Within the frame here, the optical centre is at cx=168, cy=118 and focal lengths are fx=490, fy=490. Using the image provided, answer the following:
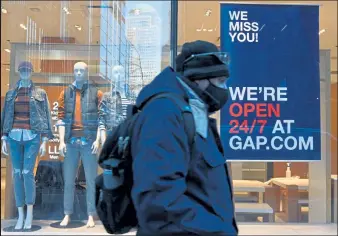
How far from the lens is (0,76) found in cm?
523

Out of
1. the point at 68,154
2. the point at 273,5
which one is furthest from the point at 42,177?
the point at 273,5

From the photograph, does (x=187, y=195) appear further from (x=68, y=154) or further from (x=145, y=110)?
(x=68, y=154)

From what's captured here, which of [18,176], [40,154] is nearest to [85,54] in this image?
[40,154]

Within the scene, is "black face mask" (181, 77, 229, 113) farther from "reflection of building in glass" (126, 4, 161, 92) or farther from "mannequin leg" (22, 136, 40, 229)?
"mannequin leg" (22, 136, 40, 229)

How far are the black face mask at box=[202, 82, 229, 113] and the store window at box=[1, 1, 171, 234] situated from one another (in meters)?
3.35

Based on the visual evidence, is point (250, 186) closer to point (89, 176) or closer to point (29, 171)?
point (89, 176)

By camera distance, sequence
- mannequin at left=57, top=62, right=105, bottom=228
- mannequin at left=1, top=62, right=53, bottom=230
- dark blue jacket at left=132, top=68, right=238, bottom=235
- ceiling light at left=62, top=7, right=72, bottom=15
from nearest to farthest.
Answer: dark blue jacket at left=132, top=68, right=238, bottom=235, mannequin at left=1, top=62, right=53, bottom=230, mannequin at left=57, top=62, right=105, bottom=228, ceiling light at left=62, top=7, right=72, bottom=15

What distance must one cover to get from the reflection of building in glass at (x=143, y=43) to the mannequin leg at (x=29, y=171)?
1136mm

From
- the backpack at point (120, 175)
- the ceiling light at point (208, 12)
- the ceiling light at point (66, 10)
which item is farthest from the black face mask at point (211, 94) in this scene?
the ceiling light at point (208, 12)

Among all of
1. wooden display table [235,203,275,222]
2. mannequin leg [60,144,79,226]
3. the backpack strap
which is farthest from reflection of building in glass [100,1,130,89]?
the backpack strap

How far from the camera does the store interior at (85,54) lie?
4.96m

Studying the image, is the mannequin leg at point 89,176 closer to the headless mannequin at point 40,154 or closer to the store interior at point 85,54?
the store interior at point 85,54

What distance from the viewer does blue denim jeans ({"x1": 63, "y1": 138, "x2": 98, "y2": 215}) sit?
190 inches

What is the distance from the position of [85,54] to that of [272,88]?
1937 millimetres
